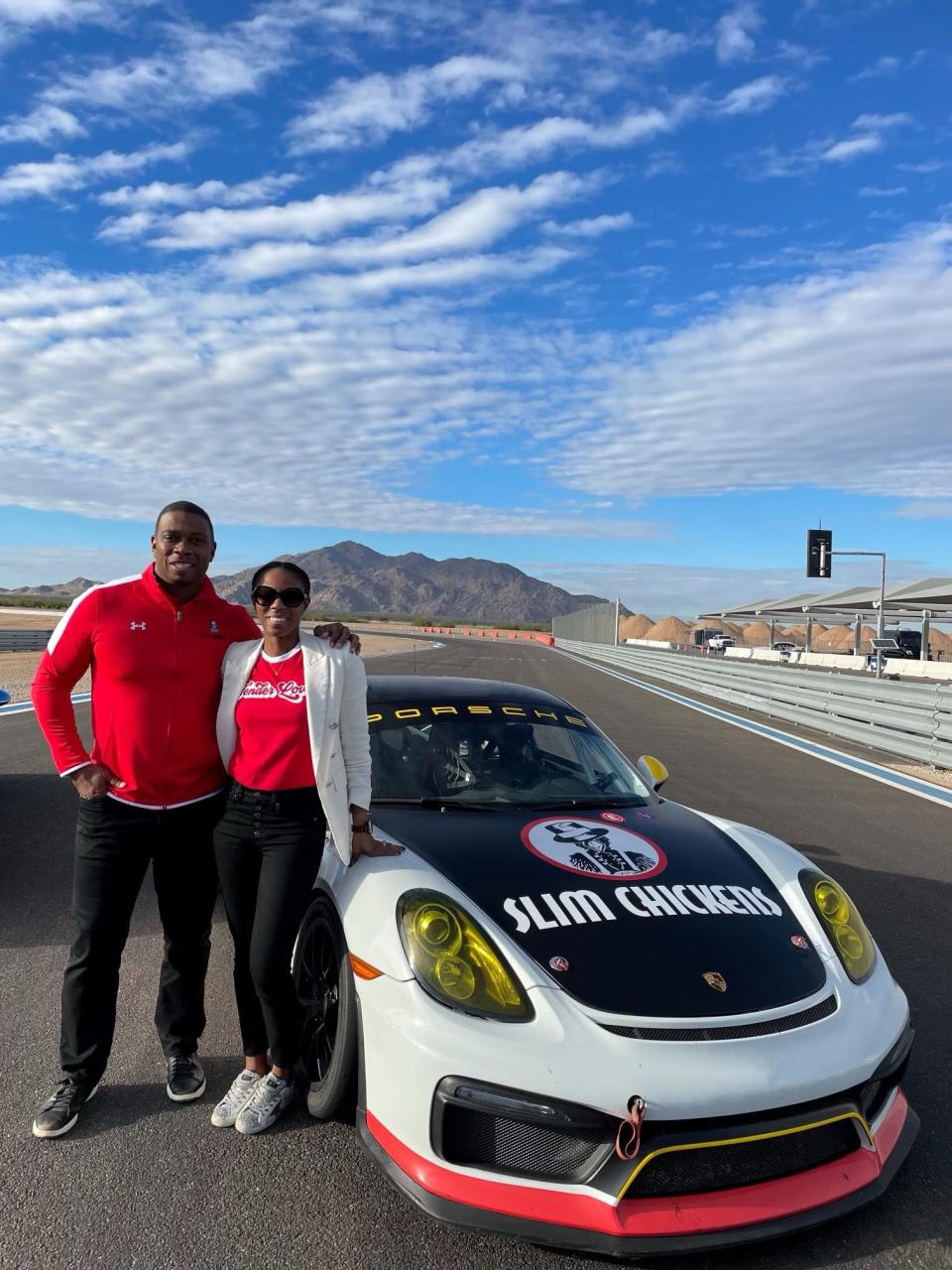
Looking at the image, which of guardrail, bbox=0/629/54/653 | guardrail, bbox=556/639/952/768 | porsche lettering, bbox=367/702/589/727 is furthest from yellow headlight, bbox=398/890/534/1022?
guardrail, bbox=0/629/54/653

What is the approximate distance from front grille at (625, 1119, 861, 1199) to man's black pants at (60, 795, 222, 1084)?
169 centimetres

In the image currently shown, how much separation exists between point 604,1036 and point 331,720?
1.22m

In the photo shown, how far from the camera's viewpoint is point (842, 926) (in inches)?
118

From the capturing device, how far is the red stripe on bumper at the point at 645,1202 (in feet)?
7.06

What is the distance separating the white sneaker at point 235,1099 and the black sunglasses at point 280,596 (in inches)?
59.5

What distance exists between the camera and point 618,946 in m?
2.61

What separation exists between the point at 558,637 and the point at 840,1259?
3130 inches

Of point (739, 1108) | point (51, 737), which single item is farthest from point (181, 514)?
point (739, 1108)

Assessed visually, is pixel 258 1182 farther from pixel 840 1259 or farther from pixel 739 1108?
pixel 840 1259

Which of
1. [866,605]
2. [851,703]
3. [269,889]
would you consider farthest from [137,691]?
[866,605]

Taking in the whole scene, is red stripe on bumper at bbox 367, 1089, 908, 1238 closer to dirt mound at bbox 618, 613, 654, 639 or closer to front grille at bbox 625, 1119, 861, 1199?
front grille at bbox 625, 1119, 861, 1199

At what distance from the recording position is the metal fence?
5394 cm

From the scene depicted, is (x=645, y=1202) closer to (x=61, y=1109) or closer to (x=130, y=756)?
(x=61, y=1109)

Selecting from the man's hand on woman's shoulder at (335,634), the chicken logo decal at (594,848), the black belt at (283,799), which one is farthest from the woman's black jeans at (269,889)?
the chicken logo decal at (594,848)
